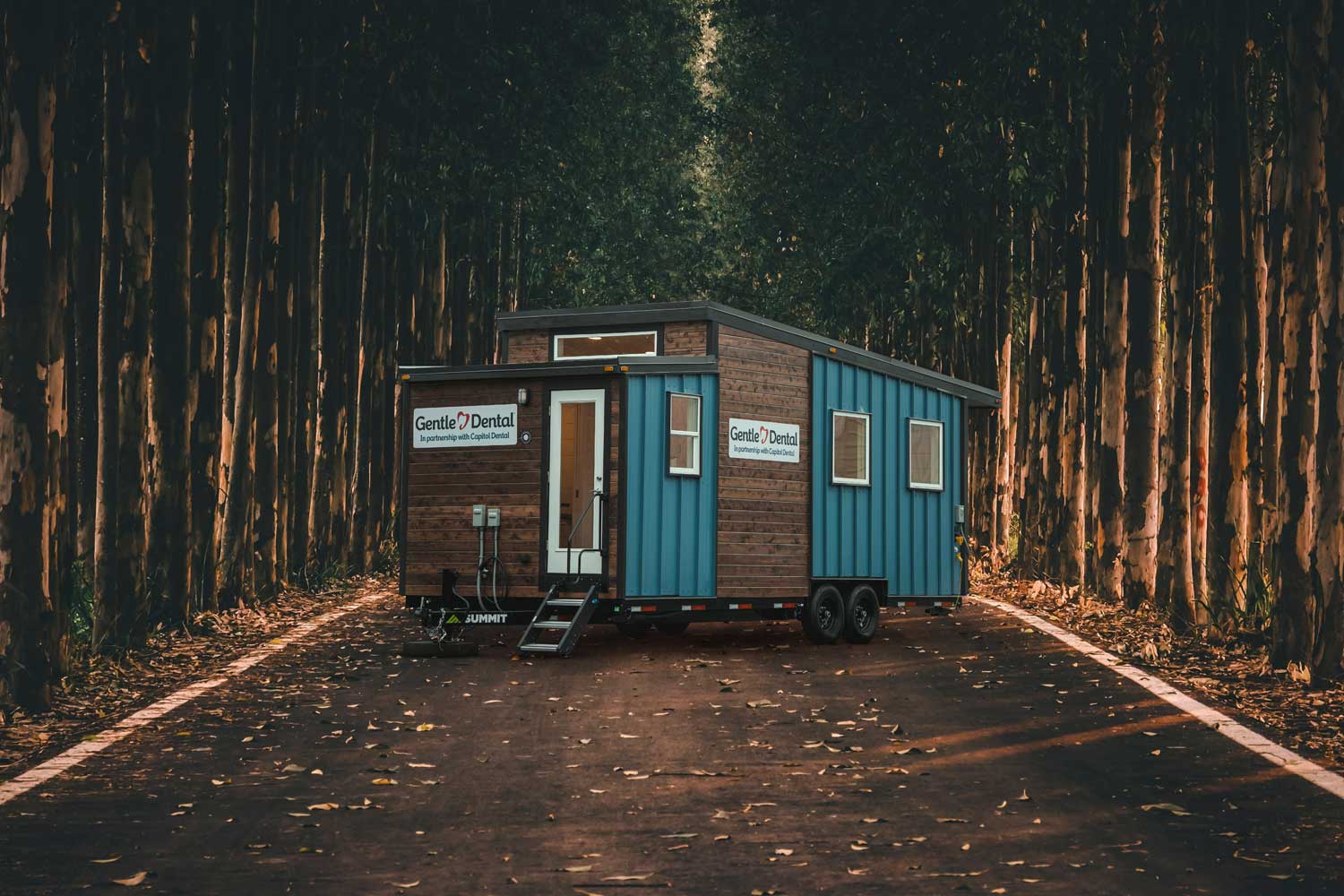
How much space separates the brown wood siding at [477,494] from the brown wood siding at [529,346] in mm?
1085

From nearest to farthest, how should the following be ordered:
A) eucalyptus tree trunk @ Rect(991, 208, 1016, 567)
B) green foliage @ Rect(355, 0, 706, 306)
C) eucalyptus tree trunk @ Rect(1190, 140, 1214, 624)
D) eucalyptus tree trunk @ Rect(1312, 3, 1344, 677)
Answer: eucalyptus tree trunk @ Rect(1312, 3, 1344, 677), eucalyptus tree trunk @ Rect(1190, 140, 1214, 624), green foliage @ Rect(355, 0, 706, 306), eucalyptus tree trunk @ Rect(991, 208, 1016, 567)

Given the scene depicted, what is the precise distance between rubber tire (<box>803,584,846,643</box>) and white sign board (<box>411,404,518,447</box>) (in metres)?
3.53

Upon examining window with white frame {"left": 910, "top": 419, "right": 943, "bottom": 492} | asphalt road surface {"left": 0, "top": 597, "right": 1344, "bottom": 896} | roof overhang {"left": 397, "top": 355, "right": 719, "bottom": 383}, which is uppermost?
roof overhang {"left": 397, "top": 355, "right": 719, "bottom": 383}

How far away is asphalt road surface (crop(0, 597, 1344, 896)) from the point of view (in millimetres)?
7129

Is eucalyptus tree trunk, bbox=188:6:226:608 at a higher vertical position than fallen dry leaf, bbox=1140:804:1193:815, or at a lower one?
higher

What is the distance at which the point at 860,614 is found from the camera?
1848 cm

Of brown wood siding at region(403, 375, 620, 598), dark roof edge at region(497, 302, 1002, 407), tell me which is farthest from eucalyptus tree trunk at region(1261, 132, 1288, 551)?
brown wood siding at region(403, 375, 620, 598)

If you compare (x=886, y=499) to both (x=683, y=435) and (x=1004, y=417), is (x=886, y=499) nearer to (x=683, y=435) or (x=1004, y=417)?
(x=683, y=435)

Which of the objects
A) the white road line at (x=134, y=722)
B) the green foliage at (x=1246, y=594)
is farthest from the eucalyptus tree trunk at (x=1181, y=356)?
the white road line at (x=134, y=722)

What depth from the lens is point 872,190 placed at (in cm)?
3162

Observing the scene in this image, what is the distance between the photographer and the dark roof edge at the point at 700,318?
16656 millimetres

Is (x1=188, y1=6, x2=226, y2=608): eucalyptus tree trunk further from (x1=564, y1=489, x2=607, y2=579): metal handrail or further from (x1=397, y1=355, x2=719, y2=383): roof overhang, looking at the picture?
(x1=564, y1=489, x2=607, y2=579): metal handrail

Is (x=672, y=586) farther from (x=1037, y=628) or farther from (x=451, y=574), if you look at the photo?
(x=1037, y=628)

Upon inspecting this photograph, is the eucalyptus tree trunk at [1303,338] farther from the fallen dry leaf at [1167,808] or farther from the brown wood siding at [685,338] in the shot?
the fallen dry leaf at [1167,808]
